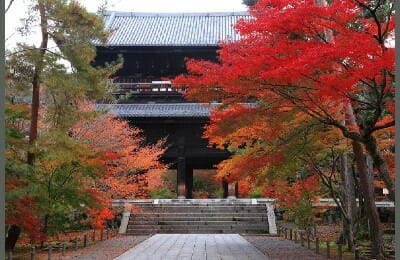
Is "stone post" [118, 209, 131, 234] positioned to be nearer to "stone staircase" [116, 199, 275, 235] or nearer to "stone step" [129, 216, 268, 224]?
"stone staircase" [116, 199, 275, 235]

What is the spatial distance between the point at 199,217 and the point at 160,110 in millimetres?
5810

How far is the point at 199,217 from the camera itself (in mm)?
20969

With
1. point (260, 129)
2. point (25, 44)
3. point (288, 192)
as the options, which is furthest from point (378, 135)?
point (25, 44)

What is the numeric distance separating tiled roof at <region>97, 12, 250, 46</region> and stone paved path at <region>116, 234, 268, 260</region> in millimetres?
10850

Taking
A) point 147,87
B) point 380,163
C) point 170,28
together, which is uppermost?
point 170,28

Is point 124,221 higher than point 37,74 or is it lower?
lower

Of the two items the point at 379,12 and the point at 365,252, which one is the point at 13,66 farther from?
the point at 365,252

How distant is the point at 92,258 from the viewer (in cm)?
1163

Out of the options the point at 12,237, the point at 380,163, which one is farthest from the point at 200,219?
the point at 380,163

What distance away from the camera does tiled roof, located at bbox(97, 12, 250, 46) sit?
2440 cm

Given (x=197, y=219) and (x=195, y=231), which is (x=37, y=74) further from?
(x=197, y=219)

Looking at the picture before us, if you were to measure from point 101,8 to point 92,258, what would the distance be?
6467 mm

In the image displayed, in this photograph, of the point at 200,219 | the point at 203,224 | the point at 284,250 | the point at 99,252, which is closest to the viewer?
the point at 99,252

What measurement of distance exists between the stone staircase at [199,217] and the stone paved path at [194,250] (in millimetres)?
3237
